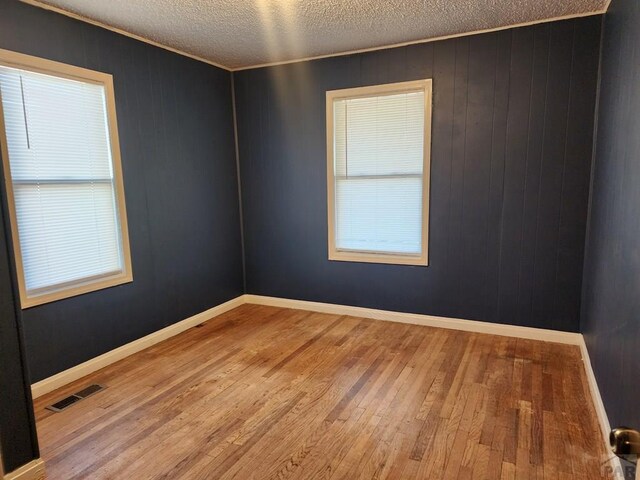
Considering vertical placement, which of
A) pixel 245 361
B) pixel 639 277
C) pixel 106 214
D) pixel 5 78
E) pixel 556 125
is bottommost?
pixel 245 361

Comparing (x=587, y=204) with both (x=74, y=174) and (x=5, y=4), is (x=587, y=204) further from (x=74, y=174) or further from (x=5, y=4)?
(x=5, y=4)

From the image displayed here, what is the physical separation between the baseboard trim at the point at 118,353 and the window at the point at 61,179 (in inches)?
Result: 21.3

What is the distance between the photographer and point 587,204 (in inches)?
123

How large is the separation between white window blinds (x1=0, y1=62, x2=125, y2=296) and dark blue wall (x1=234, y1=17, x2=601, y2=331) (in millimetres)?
1725

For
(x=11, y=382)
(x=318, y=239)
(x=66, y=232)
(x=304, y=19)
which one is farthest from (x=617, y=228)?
(x=66, y=232)

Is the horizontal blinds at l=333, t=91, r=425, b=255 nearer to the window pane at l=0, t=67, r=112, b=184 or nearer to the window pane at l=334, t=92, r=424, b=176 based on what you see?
the window pane at l=334, t=92, r=424, b=176

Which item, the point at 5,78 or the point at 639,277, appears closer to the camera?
the point at 639,277

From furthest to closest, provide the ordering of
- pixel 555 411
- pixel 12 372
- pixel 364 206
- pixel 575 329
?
pixel 364 206 → pixel 575 329 → pixel 555 411 → pixel 12 372

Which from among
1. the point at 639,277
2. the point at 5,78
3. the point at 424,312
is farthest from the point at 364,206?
the point at 5,78

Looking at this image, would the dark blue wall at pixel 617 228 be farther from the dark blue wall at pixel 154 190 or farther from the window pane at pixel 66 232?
the window pane at pixel 66 232

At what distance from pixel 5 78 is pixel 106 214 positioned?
105 centimetres

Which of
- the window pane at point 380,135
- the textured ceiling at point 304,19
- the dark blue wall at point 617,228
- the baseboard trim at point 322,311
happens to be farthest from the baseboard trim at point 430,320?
the textured ceiling at point 304,19

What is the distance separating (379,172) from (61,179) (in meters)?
2.58

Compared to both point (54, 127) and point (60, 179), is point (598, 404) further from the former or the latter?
point (54, 127)
